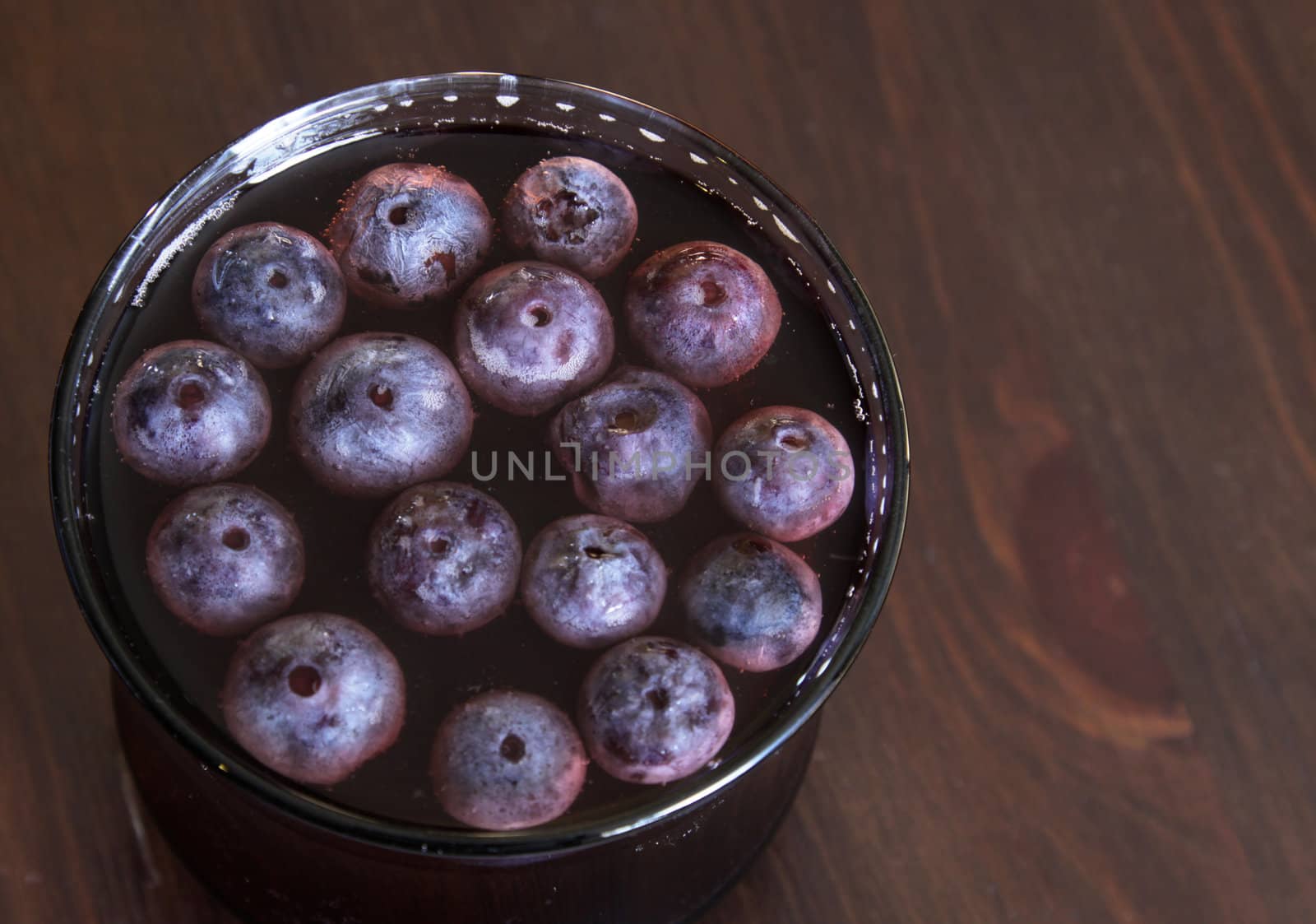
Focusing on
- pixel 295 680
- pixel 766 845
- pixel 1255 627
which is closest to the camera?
pixel 295 680

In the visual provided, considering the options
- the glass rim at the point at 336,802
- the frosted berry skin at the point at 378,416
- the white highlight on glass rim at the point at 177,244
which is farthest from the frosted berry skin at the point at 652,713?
the white highlight on glass rim at the point at 177,244

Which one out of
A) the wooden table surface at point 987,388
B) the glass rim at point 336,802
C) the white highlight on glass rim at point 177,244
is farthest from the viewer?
the wooden table surface at point 987,388

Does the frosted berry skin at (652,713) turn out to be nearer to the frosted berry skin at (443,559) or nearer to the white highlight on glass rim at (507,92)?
the frosted berry skin at (443,559)

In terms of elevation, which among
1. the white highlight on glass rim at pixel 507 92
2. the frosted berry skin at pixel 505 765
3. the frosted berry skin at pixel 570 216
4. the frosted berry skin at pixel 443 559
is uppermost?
the white highlight on glass rim at pixel 507 92

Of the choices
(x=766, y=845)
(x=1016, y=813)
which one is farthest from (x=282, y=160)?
(x=1016, y=813)

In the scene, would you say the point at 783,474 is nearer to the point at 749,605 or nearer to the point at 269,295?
the point at 749,605

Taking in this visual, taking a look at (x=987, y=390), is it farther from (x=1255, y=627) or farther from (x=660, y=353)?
(x=660, y=353)
